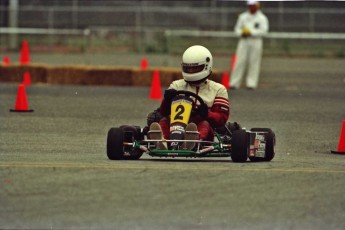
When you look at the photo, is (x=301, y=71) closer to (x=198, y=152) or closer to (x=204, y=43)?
(x=204, y=43)

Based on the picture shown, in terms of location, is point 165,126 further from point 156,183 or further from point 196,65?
point 156,183

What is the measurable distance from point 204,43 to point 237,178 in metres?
36.4

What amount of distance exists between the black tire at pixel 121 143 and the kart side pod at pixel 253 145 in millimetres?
1034

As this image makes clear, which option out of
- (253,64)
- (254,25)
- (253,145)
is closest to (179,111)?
(253,145)

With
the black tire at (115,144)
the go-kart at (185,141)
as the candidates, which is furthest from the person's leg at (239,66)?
the black tire at (115,144)

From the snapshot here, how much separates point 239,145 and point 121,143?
1.17 m

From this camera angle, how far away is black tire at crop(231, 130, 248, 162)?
40.3 ft

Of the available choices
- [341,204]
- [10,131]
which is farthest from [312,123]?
[341,204]

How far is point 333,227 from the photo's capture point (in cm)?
873

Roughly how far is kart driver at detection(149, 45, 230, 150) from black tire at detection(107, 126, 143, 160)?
0.93 feet

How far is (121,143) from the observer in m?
12.5

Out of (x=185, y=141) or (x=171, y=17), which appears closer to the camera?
(x=185, y=141)

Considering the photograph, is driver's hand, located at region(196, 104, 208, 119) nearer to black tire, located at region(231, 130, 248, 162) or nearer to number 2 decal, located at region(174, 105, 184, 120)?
number 2 decal, located at region(174, 105, 184, 120)

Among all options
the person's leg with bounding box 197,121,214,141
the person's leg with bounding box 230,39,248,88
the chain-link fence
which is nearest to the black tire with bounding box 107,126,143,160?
the person's leg with bounding box 197,121,214,141
